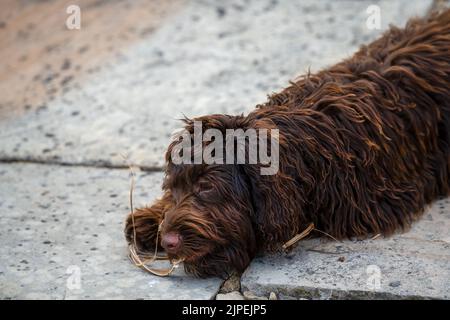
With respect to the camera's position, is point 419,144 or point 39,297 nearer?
point 39,297

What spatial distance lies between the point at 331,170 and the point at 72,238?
62.6 inches

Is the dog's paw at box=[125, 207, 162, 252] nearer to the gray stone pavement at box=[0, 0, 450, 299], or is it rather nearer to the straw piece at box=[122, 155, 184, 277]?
the straw piece at box=[122, 155, 184, 277]

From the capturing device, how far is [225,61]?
7340mm

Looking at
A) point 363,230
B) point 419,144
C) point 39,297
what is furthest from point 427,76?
point 39,297

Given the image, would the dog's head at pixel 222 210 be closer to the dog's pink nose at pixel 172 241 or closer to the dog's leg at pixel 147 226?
the dog's pink nose at pixel 172 241

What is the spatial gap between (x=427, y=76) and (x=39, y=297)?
2573mm

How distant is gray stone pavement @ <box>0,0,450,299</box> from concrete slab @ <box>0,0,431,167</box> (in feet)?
0.05

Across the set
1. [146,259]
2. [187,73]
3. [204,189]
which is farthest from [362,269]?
[187,73]

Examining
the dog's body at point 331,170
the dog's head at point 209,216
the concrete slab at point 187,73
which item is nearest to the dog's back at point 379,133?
the dog's body at point 331,170

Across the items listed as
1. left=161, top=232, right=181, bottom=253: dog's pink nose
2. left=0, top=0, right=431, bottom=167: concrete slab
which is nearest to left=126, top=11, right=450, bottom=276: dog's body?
left=161, top=232, right=181, bottom=253: dog's pink nose

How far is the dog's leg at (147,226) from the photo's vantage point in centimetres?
471

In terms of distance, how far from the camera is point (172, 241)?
4238 millimetres

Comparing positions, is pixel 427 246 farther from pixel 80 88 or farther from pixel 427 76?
pixel 80 88
